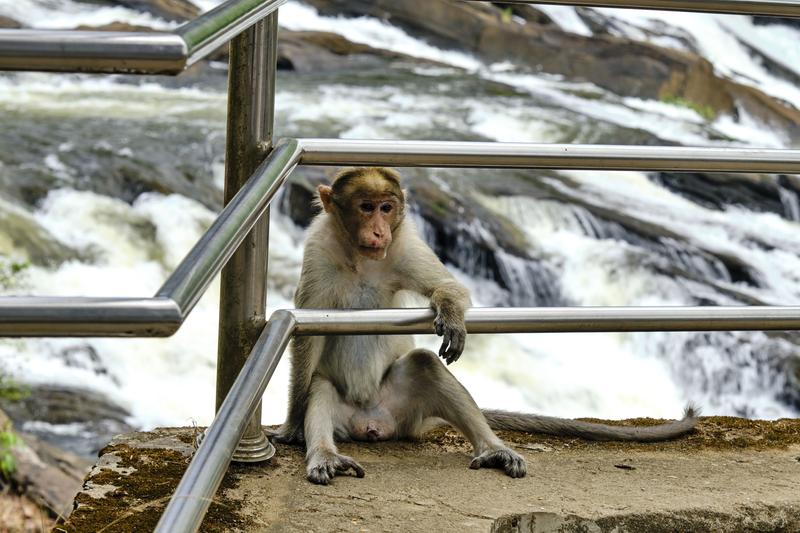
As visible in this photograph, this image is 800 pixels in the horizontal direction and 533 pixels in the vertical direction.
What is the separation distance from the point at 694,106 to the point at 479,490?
13043 millimetres

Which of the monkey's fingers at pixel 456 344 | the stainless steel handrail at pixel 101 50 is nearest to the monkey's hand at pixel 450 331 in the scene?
the monkey's fingers at pixel 456 344

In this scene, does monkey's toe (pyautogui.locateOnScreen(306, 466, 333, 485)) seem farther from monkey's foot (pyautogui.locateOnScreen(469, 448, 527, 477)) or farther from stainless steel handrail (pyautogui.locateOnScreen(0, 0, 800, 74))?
stainless steel handrail (pyautogui.locateOnScreen(0, 0, 800, 74))

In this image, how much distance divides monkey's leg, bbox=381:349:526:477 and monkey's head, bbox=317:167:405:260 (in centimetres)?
32

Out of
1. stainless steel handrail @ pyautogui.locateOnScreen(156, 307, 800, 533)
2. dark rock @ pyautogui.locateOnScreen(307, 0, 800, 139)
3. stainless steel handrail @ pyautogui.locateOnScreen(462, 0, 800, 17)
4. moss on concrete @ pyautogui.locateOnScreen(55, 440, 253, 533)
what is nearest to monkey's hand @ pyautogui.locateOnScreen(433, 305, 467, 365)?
stainless steel handrail @ pyautogui.locateOnScreen(156, 307, 800, 533)

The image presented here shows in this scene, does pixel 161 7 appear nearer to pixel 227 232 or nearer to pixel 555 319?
pixel 555 319

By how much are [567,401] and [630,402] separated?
1.60 feet

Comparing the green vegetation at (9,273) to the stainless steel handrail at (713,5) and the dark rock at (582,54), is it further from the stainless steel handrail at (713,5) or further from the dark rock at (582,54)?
the dark rock at (582,54)

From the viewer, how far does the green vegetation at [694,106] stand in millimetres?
14586

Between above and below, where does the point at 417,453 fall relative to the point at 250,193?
below

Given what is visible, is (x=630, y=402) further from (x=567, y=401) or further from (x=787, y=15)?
(x=787, y=15)

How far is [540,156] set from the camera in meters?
2.40

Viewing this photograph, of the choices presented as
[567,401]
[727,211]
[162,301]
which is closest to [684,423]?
[162,301]

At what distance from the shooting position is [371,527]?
2.13 meters

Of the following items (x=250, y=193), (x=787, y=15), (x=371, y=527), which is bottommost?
(x=371, y=527)
